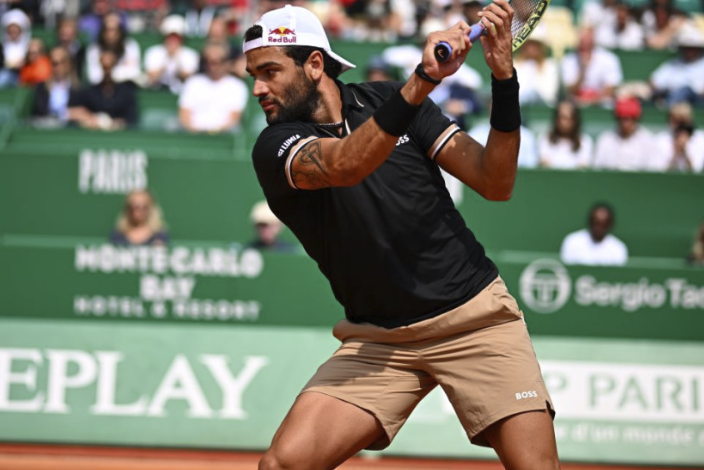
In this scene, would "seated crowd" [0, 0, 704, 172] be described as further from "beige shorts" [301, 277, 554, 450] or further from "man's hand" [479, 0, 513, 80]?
"man's hand" [479, 0, 513, 80]

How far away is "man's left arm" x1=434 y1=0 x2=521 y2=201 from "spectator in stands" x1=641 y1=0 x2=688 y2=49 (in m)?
9.12

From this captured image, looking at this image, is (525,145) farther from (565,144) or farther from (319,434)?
(319,434)

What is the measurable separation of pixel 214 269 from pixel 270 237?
101 centimetres

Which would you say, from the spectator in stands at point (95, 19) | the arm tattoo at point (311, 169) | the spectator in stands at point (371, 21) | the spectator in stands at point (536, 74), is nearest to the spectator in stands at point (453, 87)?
the spectator in stands at point (536, 74)

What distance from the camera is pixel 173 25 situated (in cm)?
1270

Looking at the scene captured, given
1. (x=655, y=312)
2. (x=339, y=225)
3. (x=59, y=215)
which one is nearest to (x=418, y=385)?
(x=339, y=225)

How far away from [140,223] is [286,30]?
5525 millimetres

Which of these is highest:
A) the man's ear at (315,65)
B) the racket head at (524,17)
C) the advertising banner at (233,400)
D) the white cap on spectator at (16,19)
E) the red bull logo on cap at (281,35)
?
the racket head at (524,17)

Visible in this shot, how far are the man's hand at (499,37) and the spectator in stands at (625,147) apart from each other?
6.66m

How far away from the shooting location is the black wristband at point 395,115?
3.67 metres

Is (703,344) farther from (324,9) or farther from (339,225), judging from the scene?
(324,9)

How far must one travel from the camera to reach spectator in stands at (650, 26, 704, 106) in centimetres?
1170

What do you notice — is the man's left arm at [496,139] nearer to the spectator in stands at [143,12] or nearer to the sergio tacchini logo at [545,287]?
the sergio tacchini logo at [545,287]

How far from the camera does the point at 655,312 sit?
27.2 ft
